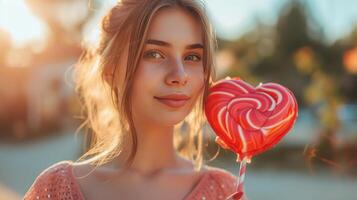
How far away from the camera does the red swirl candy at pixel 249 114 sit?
2074mm

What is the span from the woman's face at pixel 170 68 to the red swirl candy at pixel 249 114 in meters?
0.09

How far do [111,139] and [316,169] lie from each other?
8996mm

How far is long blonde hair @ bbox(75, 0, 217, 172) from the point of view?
2.11m

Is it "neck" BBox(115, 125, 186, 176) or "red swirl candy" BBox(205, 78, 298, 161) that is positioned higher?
"red swirl candy" BBox(205, 78, 298, 161)

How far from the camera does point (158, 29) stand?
209 cm

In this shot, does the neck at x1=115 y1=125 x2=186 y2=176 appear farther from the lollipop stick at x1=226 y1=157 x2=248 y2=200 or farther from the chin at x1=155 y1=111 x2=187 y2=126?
the lollipop stick at x1=226 y1=157 x2=248 y2=200

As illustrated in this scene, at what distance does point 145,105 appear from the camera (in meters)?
2.12

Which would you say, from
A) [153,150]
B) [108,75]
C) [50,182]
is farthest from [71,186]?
[108,75]

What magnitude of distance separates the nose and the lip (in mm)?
47

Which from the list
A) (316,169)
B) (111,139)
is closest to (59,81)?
(316,169)

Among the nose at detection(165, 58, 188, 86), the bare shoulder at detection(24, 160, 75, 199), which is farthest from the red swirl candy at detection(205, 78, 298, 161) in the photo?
the bare shoulder at detection(24, 160, 75, 199)

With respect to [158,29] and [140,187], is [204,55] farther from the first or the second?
[140,187]

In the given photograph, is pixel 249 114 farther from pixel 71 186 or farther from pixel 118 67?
pixel 71 186

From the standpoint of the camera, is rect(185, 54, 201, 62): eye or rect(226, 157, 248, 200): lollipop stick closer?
rect(226, 157, 248, 200): lollipop stick
